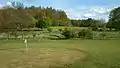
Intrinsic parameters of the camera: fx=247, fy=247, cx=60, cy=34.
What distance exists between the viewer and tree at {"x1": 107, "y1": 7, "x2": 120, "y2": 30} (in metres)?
56.4

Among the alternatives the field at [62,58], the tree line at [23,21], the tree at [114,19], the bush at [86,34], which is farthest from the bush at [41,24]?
the field at [62,58]

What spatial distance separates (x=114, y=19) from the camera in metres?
58.1

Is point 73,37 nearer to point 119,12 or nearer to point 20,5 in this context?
point 119,12

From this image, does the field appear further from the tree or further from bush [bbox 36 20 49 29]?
bush [bbox 36 20 49 29]

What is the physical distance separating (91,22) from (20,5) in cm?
2004

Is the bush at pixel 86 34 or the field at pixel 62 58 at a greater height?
the bush at pixel 86 34

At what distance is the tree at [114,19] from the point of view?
185 feet

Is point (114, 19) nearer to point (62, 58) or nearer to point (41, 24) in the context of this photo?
point (41, 24)

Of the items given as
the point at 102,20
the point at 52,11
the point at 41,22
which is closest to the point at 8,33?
the point at 41,22

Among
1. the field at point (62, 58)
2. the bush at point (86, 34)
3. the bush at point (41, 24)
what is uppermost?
the bush at point (41, 24)

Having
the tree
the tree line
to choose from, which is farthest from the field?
the tree

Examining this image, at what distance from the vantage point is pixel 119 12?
5750 centimetres

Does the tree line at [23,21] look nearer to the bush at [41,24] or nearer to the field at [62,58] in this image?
the bush at [41,24]

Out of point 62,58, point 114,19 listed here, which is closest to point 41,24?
point 114,19
